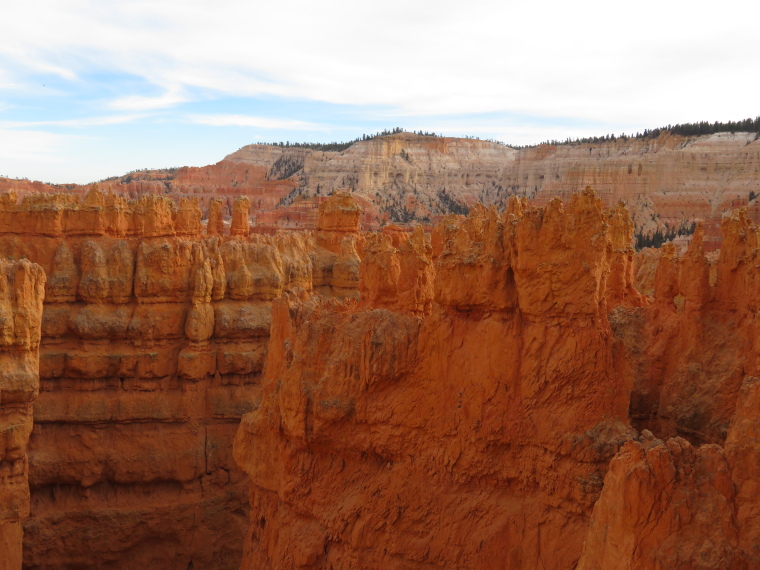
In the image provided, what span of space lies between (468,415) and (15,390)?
7096mm

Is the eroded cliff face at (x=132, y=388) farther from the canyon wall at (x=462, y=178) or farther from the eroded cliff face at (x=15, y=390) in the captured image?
the canyon wall at (x=462, y=178)

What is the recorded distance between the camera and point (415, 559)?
26.6 feet

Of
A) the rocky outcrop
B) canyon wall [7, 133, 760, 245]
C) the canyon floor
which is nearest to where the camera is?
the rocky outcrop

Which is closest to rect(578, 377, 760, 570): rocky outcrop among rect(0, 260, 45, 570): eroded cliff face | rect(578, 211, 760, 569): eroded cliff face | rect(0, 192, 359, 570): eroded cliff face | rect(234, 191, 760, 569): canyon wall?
rect(578, 211, 760, 569): eroded cliff face

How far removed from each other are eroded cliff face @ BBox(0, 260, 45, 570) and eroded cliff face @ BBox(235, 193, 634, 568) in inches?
167

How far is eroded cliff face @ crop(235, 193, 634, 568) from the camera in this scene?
25.1ft

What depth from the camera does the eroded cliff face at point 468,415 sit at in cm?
764

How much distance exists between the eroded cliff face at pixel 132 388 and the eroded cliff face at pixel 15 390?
4423mm

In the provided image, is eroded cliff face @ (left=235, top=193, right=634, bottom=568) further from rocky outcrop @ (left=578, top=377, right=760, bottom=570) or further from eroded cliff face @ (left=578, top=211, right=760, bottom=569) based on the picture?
rocky outcrop @ (left=578, top=377, right=760, bottom=570)

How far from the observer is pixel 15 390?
37.0ft

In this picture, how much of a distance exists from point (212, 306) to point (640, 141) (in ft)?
256

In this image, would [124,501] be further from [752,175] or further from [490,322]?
[752,175]

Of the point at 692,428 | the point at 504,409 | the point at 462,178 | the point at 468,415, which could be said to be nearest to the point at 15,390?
the point at 468,415

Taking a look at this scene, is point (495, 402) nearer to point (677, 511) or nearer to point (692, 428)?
point (692, 428)
